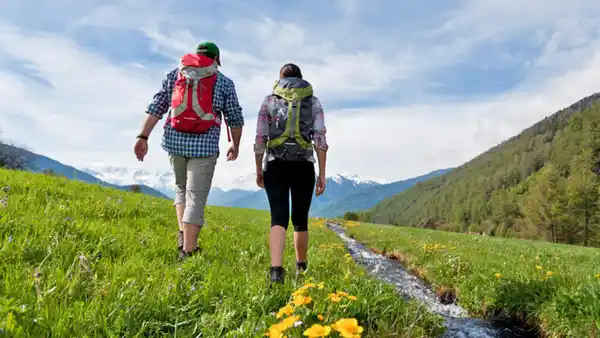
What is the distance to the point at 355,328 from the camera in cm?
209

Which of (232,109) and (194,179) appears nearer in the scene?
(194,179)

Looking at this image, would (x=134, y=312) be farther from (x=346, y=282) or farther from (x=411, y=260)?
(x=411, y=260)

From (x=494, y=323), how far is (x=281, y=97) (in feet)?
17.4

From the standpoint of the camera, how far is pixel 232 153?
566 cm

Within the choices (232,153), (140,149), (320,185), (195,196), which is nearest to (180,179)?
(195,196)

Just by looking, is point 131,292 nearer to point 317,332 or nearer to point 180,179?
point 317,332

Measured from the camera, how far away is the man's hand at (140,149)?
17.3ft

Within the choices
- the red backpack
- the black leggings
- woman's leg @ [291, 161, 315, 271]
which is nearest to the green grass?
woman's leg @ [291, 161, 315, 271]

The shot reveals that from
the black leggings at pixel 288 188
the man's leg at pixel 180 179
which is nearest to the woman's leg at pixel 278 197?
the black leggings at pixel 288 188

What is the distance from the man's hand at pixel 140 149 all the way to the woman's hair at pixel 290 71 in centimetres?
235

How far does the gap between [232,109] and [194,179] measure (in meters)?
1.27

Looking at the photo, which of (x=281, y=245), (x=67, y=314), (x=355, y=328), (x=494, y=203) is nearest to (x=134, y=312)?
(x=67, y=314)

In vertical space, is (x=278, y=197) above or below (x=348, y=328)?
above

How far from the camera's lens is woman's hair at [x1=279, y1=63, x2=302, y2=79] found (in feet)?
18.1
